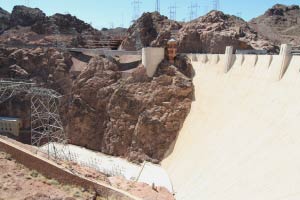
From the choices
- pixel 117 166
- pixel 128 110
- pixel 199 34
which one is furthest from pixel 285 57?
pixel 117 166

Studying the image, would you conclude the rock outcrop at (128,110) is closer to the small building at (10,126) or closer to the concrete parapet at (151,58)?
the concrete parapet at (151,58)

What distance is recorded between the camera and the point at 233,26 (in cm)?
3816

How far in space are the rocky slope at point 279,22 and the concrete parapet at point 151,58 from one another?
3447cm

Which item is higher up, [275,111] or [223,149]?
[275,111]

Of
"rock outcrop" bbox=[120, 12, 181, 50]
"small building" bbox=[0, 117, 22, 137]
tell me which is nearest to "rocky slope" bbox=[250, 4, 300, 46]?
"rock outcrop" bbox=[120, 12, 181, 50]

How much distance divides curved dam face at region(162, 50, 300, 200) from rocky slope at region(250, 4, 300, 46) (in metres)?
37.5

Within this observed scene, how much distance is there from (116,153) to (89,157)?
9.98 feet

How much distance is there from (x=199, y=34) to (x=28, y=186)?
1178 inches

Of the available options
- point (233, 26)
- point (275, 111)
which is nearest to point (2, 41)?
point (233, 26)

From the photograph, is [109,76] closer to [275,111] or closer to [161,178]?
[161,178]

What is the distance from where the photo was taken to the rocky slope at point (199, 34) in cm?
3509

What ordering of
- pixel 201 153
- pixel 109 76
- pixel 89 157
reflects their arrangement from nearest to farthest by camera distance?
pixel 201 153, pixel 89 157, pixel 109 76

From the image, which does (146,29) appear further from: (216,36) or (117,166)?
(117,166)

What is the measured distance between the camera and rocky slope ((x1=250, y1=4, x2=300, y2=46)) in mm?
61781
